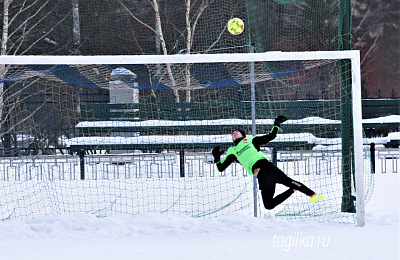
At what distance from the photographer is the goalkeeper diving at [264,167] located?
5559 mm

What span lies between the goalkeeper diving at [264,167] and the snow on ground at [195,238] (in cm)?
44

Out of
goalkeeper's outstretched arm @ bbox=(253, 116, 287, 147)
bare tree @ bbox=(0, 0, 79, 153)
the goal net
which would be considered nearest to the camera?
goalkeeper's outstretched arm @ bbox=(253, 116, 287, 147)

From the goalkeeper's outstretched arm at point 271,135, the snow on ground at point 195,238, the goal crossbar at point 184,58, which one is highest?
the goal crossbar at point 184,58

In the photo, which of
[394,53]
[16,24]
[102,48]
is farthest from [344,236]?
[394,53]

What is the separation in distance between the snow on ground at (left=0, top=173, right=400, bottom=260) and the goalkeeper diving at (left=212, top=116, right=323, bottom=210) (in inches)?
17.2

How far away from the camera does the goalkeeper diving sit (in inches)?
219

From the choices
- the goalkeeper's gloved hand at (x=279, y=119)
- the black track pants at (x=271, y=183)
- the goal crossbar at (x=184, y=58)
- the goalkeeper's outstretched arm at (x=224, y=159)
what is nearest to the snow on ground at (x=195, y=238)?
the black track pants at (x=271, y=183)

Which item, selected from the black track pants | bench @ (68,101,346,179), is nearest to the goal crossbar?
the black track pants

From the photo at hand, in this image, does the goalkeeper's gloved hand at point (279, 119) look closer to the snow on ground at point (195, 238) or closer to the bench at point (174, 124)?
the snow on ground at point (195, 238)

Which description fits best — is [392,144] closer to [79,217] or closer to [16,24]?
[79,217]

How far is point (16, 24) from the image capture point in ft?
50.8

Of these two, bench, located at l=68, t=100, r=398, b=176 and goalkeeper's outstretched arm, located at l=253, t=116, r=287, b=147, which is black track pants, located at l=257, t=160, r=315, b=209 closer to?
goalkeeper's outstretched arm, located at l=253, t=116, r=287, b=147

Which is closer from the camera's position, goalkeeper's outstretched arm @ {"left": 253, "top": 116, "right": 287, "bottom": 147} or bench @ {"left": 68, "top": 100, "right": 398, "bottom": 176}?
goalkeeper's outstretched arm @ {"left": 253, "top": 116, "right": 287, "bottom": 147}

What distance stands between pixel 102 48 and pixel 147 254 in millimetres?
12324
